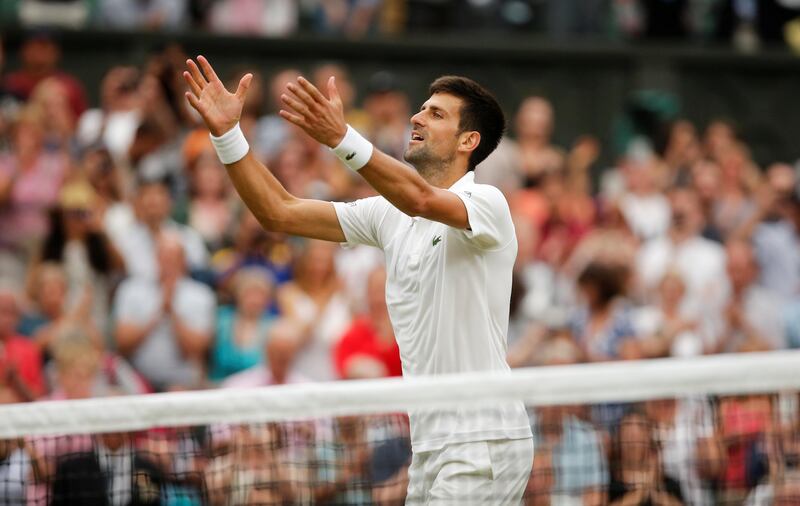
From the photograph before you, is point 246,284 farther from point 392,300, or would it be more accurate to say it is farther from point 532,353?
point 392,300

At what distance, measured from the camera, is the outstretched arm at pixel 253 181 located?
6.70 m

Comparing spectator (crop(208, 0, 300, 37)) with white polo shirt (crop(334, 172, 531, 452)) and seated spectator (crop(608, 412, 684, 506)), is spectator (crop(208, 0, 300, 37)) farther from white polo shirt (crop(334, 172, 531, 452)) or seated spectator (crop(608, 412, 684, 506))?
white polo shirt (crop(334, 172, 531, 452))

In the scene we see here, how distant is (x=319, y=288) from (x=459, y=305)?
5.52 meters

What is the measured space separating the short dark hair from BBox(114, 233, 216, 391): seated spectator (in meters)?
4.84

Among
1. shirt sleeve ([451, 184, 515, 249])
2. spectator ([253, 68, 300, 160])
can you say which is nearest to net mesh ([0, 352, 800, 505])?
shirt sleeve ([451, 184, 515, 249])

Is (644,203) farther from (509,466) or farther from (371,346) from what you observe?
(509,466)

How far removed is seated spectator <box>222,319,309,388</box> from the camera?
426 inches

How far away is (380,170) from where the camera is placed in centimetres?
625

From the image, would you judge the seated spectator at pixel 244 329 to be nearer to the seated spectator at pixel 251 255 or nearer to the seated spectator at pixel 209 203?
the seated spectator at pixel 251 255

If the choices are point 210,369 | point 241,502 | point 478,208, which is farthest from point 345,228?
point 210,369

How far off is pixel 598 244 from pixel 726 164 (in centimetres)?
290

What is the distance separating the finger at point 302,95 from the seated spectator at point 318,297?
5339mm

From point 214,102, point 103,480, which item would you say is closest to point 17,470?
point 103,480

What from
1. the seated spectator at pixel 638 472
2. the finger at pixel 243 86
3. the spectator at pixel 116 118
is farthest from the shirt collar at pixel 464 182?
the spectator at pixel 116 118
